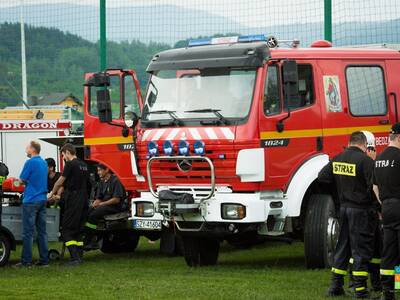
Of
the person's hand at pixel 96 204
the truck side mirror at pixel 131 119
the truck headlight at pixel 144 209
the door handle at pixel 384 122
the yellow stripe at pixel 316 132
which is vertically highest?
the truck side mirror at pixel 131 119

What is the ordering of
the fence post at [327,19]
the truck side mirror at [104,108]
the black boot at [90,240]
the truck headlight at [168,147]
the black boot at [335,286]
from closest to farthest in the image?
the black boot at [335,286], the truck headlight at [168,147], the truck side mirror at [104,108], the black boot at [90,240], the fence post at [327,19]

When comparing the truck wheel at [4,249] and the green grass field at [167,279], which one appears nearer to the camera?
the green grass field at [167,279]

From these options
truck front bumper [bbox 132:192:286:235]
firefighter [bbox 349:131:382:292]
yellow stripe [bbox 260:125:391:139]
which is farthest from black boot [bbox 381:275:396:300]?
yellow stripe [bbox 260:125:391:139]

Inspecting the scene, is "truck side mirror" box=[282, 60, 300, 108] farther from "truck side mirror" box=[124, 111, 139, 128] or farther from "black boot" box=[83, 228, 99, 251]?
"black boot" box=[83, 228, 99, 251]

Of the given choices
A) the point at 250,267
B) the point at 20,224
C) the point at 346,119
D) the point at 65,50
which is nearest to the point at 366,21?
the point at 346,119

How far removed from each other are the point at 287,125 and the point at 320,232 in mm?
1445

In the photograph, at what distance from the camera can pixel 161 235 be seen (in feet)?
54.2

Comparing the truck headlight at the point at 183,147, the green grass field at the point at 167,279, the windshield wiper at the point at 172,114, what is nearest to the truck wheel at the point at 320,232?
the green grass field at the point at 167,279

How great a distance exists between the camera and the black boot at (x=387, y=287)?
10461mm

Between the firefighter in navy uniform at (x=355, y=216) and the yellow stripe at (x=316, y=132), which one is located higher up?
the yellow stripe at (x=316, y=132)

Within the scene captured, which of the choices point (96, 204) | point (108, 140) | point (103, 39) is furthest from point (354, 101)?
point (103, 39)

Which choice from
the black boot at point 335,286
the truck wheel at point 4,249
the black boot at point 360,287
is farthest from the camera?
the truck wheel at point 4,249

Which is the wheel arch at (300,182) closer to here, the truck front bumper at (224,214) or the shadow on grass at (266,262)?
the truck front bumper at (224,214)

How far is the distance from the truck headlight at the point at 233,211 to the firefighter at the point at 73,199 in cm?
281
